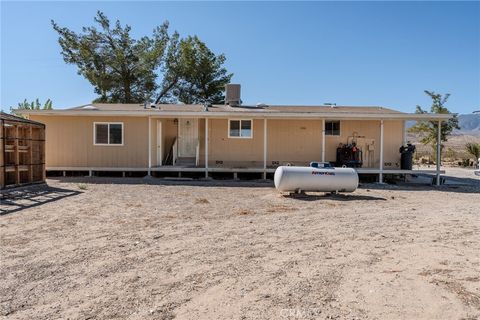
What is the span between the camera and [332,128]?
14914mm

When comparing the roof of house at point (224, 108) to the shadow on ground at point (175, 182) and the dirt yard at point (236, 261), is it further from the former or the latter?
the dirt yard at point (236, 261)

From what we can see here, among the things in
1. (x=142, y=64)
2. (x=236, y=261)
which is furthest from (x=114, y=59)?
(x=236, y=261)

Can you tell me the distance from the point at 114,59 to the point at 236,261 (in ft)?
83.8

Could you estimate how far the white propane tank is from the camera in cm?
959

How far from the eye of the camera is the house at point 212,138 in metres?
13.8

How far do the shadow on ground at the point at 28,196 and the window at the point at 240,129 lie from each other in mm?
6667

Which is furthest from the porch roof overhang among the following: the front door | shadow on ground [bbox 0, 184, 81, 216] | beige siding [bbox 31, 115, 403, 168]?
shadow on ground [bbox 0, 184, 81, 216]

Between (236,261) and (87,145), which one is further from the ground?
(87,145)

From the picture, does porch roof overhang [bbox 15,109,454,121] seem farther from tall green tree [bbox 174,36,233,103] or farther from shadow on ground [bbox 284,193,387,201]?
tall green tree [bbox 174,36,233,103]

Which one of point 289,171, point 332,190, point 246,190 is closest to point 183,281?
point 289,171

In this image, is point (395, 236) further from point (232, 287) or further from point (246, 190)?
point (246, 190)

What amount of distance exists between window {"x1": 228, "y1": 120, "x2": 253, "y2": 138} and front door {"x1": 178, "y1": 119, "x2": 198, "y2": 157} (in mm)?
1607

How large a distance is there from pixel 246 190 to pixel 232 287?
7.70 meters

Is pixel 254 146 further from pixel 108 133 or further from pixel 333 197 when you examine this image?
pixel 108 133
